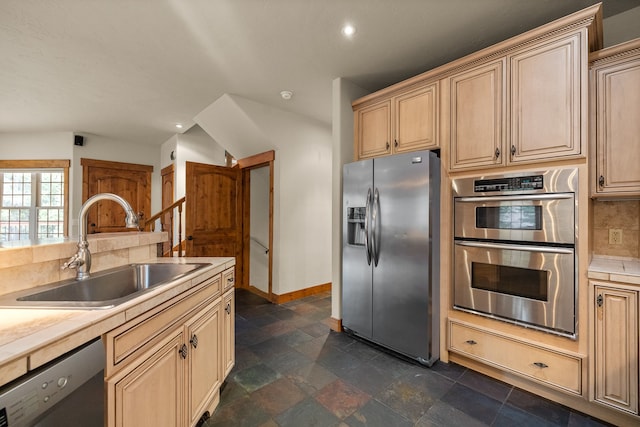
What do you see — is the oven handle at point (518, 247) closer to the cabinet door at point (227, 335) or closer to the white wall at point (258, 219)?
the cabinet door at point (227, 335)

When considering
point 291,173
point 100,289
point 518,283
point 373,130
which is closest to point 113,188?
point 291,173

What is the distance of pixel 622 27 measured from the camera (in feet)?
6.61

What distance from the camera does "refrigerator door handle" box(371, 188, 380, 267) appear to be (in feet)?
7.97

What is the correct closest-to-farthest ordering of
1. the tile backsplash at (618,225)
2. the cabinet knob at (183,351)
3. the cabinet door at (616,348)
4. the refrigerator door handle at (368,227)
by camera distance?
the cabinet knob at (183,351) → the cabinet door at (616,348) → the tile backsplash at (618,225) → the refrigerator door handle at (368,227)

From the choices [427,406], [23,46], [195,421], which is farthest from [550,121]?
[23,46]

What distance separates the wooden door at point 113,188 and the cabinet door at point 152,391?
495 cm

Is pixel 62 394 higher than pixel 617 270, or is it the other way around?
pixel 617 270

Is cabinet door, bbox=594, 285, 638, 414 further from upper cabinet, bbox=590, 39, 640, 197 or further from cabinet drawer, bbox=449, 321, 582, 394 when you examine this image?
upper cabinet, bbox=590, 39, 640, 197

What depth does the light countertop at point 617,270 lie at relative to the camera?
1.54 metres

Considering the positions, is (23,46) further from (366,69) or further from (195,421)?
(195,421)

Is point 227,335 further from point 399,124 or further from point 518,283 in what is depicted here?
point 399,124

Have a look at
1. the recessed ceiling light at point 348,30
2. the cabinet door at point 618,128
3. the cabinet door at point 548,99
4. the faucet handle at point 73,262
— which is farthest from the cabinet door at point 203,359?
the cabinet door at point 618,128

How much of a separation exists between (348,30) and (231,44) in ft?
3.18

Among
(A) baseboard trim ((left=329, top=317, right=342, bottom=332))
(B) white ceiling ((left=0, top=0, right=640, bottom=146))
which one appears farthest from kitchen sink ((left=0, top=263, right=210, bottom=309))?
(B) white ceiling ((left=0, top=0, right=640, bottom=146))
